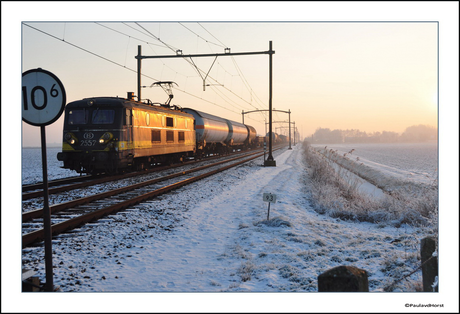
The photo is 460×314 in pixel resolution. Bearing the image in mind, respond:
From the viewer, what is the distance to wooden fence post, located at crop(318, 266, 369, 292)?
2936 mm

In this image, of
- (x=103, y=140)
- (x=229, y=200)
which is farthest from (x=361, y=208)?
(x=103, y=140)

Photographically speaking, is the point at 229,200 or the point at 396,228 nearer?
the point at 396,228

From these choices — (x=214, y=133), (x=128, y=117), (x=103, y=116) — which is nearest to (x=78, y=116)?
(x=103, y=116)

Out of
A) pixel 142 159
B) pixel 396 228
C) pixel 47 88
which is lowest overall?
pixel 396 228

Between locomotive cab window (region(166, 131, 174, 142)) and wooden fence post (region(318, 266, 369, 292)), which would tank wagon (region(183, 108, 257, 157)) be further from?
wooden fence post (region(318, 266, 369, 292))

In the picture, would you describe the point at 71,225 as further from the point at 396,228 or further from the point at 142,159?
the point at 142,159

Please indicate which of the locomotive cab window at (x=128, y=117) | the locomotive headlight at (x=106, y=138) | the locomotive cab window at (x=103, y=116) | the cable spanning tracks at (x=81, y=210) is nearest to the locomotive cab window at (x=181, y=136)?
the locomotive cab window at (x=128, y=117)

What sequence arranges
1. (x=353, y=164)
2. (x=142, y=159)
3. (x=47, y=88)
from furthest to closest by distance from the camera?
1. (x=353, y=164)
2. (x=142, y=159)
3. (x=47, y=88)

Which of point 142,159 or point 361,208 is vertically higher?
point 142,159

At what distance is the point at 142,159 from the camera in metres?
16.7

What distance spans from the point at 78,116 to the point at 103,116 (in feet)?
3.70

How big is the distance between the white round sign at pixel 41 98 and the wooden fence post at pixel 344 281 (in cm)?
316

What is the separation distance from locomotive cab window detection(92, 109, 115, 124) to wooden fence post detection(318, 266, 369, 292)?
1274cm

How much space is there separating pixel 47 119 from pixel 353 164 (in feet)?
111
